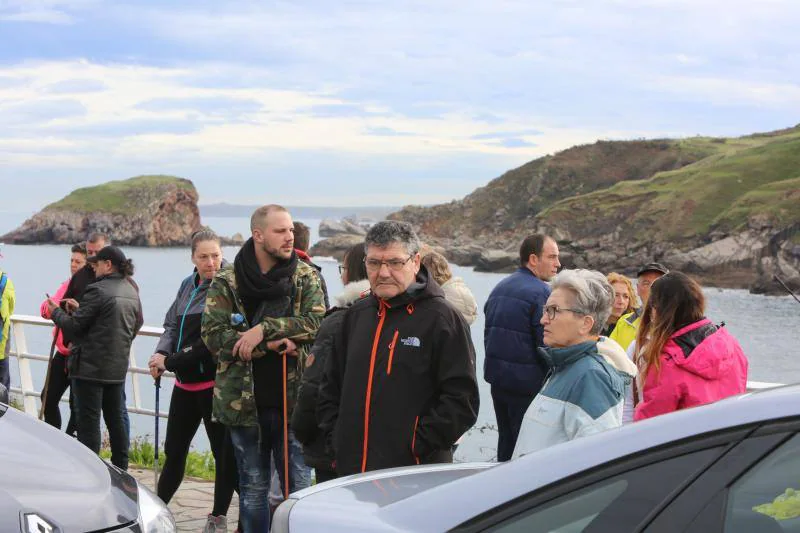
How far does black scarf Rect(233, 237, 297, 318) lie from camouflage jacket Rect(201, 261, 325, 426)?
7cm

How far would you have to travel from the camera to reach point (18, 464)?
3484 millimetres

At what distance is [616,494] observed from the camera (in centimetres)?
207

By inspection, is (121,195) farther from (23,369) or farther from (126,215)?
(23,369)

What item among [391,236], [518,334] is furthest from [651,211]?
[391,236]

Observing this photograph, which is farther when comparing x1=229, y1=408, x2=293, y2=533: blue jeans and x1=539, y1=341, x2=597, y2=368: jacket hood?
x1=229, y1=408, x2=293, y2=533: blue jeans

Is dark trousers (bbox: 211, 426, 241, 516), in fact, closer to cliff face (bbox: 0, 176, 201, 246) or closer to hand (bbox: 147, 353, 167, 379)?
hand (bbox: 147, 353, 167, 379)

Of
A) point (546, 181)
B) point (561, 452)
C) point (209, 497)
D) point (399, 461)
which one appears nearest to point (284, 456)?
point (399, 461)

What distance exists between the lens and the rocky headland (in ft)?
508

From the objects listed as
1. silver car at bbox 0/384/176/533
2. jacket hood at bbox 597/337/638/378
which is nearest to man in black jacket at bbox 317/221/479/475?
jacket hood at bbox 597/337/638/378

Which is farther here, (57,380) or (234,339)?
(57,380)

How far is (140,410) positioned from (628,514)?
7.59 metres

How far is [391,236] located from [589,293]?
977mm

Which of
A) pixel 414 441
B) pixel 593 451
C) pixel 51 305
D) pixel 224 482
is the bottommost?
pixel 224 482

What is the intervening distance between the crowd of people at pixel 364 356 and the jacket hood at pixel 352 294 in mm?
11
